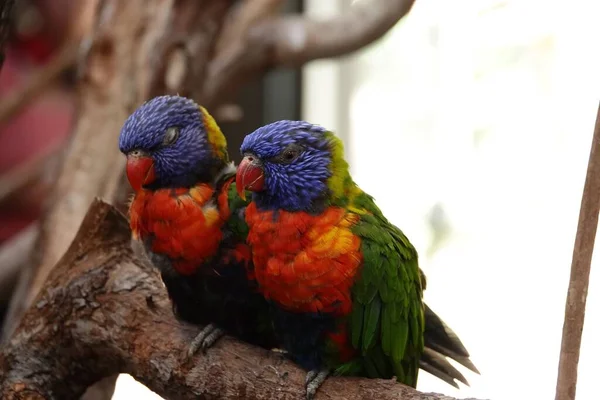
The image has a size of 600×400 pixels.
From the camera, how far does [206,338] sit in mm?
1281

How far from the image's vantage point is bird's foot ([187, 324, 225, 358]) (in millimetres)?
1267

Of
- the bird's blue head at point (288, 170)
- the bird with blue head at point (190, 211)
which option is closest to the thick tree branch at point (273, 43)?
the bird with blue head at point (190, 211)

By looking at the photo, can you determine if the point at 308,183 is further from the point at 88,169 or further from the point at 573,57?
the point at 573,57

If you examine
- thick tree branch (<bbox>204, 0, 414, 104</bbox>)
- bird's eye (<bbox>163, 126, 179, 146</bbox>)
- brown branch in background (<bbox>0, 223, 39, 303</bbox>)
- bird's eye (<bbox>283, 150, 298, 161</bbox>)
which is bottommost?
brown branch in background (<bbox>0, 223, 39, 303</bbox>)

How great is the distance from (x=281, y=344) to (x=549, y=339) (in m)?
1.48

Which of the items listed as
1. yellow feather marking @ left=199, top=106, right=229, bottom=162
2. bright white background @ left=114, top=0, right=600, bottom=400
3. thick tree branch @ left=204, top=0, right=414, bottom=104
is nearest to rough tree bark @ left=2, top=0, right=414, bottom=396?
thick tree branch @ left=204, top=0, right=414, bottom=104

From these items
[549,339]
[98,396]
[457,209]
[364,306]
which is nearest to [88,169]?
[98,396]

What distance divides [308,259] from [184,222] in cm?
23

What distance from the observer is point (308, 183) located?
1188mm

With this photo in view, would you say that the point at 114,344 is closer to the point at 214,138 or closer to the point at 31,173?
the point at 214,138

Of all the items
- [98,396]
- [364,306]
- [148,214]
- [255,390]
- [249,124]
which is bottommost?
[98,396]

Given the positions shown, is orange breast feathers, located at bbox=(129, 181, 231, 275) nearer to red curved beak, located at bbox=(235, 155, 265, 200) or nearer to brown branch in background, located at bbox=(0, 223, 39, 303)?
red curved beak, located at bbox=(235, 155, 265, 200)

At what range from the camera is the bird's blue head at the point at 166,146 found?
1.25 m

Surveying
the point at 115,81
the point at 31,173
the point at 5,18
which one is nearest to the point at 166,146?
the point at 5,18
